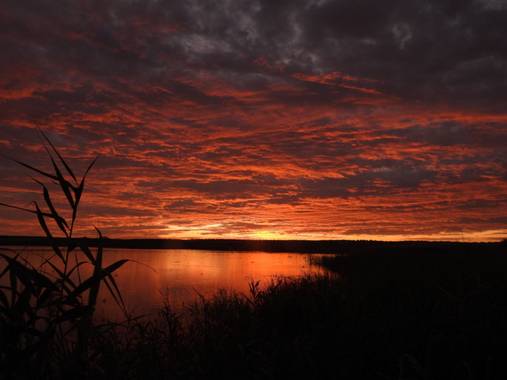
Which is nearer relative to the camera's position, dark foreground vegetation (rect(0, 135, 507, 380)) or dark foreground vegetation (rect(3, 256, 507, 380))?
dark foreground vegetation (rect(0, 135, 507, 380))

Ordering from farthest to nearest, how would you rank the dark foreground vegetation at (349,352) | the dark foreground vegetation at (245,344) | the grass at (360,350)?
the grass at (360,350), the dark foreground vegetation at (349,352), the dark foreground vegetation at (245,344)

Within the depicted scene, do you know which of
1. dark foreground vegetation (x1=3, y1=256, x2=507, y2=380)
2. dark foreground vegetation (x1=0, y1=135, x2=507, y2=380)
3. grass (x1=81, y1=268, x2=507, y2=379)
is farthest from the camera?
grass (x1=81, y1=268, x2=507, y2=379)

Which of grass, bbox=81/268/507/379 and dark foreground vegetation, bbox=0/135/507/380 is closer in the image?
dark foreground vegetation, bbox=0/135/507/380

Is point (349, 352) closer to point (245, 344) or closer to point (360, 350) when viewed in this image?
point (360, 350)

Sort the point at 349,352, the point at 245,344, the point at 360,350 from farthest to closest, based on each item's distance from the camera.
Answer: the point at 245,344
the point at 360,350
the point at 349,352

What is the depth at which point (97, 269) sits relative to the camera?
3.91 meters

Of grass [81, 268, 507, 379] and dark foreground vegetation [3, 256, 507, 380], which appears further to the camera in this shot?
grass [81, 268, 507, 379]

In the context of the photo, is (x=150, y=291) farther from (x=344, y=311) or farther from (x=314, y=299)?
(x=344, y=311)

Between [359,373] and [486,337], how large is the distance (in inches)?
73.7

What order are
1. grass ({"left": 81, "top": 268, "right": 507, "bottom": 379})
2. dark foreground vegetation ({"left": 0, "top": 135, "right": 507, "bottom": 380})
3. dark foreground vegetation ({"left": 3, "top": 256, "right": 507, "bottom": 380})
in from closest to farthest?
dark foreground vegetation ({"left": 0, "top": 135, "right": 507, "bottom": 380})
dark foreground vegetation ({"left": 3, "top": 256, "right": 507, "bottom": 380})
grass ({"left": 81, "top": 268, "right": 507, "bottom": 379})

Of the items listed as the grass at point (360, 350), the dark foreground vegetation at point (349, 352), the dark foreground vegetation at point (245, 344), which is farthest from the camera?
the grass at point (360, 350)

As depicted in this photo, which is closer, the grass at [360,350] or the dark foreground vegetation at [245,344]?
the dark foreground vegetation at [245,344]

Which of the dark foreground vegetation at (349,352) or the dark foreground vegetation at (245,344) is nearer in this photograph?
the dark foreground vegetation at (245,344)

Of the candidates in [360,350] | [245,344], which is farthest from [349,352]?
[245,344]
